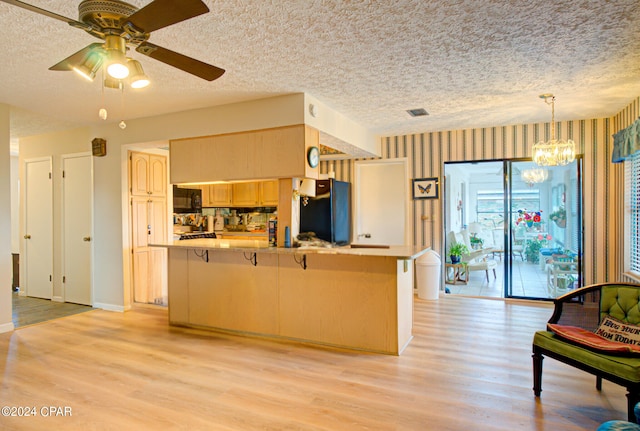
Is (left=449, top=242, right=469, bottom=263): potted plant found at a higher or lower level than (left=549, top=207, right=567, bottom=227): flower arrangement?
lower

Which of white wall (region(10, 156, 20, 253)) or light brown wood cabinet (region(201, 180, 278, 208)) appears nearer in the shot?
light brown wood cabinet (region(201, 180, 278, 208))

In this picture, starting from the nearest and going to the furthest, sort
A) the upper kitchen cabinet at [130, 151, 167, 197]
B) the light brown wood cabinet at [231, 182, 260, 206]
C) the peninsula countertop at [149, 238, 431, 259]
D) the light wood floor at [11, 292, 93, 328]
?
the peninsula countertop at [149, 238, 431, 259], the light wood floor at [11, 292, 93, 328], the upper kitchen cabinet at [130, 151, 167, 197], the light brown wood cabinet at [231, 182, 260, 206]

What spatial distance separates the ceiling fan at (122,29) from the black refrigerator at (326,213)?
3540 mm

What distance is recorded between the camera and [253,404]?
2.63 meters

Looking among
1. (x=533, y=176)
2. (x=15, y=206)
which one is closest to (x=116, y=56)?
(x=533, y=176)

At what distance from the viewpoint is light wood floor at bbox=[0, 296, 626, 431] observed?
2.42 m

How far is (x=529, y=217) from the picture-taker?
5.72 m

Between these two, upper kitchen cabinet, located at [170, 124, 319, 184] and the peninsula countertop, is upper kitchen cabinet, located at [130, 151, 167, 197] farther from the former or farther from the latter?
the peninsula countertop

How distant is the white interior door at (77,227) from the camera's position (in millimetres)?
5477

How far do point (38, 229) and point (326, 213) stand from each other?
4.44 meters

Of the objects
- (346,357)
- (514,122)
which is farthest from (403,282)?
(514,122)

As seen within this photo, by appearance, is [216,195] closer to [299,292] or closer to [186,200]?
[186,200]

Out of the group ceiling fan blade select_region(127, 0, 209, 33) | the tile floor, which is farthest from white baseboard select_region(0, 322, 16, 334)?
the tile floor

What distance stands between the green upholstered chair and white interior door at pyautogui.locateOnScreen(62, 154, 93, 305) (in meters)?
5.50
